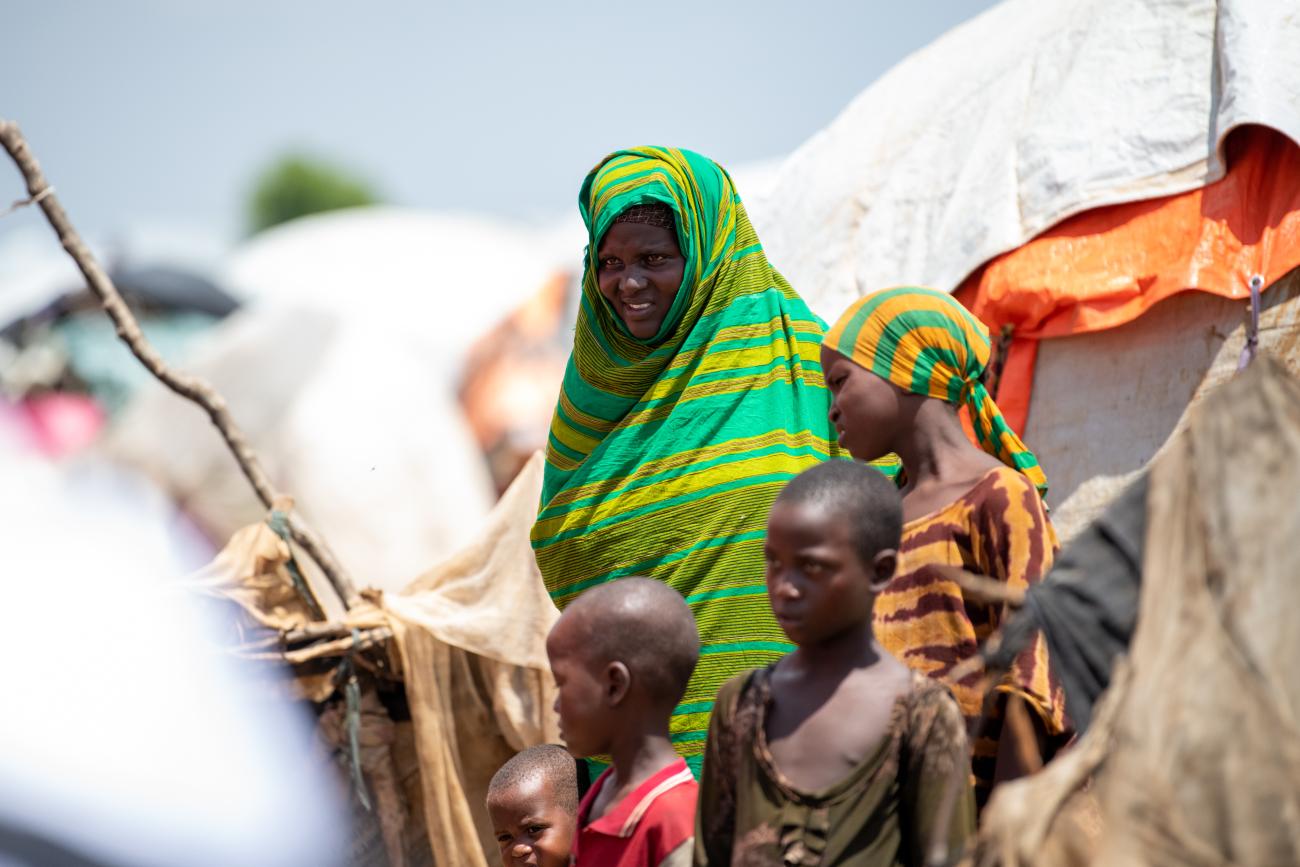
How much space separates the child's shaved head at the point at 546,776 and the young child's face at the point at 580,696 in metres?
0.87

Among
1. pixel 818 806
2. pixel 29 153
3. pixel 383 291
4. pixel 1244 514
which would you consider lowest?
pixel 383 291

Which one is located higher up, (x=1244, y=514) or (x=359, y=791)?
(x=1244, y=514)

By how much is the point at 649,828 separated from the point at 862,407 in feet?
2.67

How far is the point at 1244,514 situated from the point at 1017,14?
3778 mm

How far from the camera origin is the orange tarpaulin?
11.8 feet

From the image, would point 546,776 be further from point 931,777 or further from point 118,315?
point 118,315

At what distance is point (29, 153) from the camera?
15.3 feet

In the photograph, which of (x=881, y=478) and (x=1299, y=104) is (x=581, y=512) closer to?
(x=881, y=478)

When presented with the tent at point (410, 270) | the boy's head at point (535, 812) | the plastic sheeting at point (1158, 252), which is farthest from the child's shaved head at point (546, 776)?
the tent at point (410, 270)

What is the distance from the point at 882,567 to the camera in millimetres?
2137

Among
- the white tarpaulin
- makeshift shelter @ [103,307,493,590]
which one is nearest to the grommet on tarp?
the white tarpaulin

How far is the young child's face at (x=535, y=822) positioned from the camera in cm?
318

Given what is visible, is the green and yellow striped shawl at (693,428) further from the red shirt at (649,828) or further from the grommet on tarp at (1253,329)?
the grommet on tarp at (1253,329)

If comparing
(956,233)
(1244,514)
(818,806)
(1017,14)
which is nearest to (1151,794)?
(1244,514)
